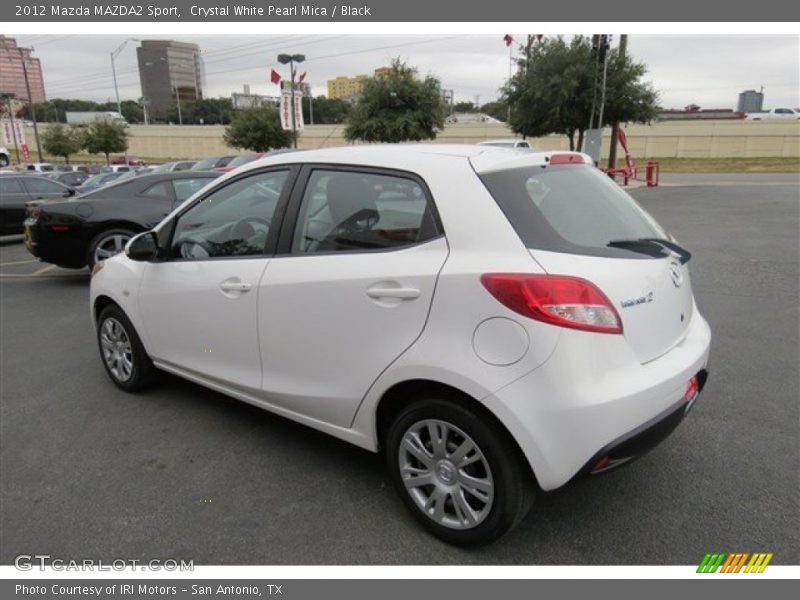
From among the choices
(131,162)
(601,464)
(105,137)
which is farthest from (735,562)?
(105,137)

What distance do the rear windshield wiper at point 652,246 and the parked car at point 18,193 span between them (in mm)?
14416

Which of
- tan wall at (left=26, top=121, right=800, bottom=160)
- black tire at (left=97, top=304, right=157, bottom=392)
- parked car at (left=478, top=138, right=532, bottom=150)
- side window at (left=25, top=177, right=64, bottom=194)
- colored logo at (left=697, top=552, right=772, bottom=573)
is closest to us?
colored logo at (left=697, top=552, right=772, bottom=573)

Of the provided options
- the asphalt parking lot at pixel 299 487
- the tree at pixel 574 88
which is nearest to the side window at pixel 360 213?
the asphalt parking lot at pixel 299 487

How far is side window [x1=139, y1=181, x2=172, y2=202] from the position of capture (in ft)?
28.3

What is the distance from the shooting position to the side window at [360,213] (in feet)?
8.57

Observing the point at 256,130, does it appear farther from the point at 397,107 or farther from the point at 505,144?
the point at 505,144

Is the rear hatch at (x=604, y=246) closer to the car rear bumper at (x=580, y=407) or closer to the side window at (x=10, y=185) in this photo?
the car rear bumper at (x=580, y=407)

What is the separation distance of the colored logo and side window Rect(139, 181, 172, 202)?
26.8ft

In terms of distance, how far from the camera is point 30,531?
2.80m

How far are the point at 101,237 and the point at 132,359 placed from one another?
15.7 ft

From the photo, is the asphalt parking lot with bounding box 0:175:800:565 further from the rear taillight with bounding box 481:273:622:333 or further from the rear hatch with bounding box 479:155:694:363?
the rear taillight with bounding box 481:273:622:333

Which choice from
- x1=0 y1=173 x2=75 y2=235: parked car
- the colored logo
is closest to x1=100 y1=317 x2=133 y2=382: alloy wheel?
the colored logo

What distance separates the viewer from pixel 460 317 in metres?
2.34

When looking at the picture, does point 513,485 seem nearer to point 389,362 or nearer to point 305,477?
point 389,362
